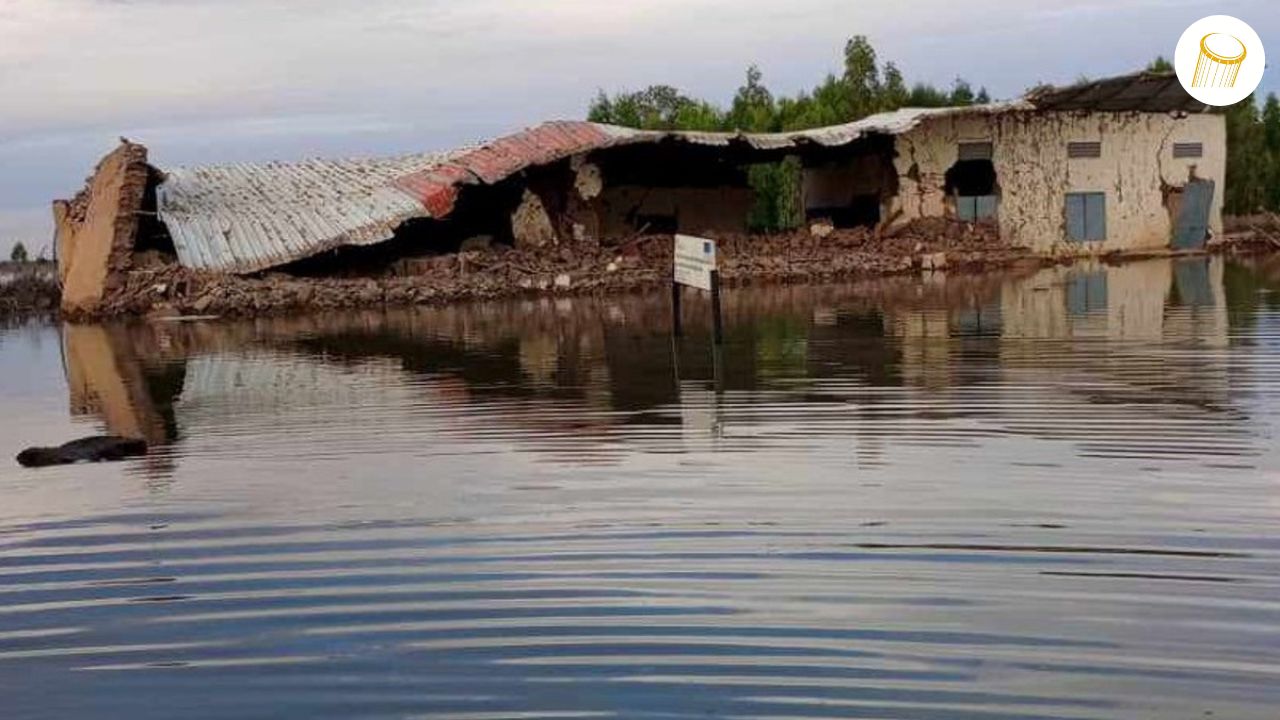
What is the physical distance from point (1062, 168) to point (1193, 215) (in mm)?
4023

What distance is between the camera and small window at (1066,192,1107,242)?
3594 cm

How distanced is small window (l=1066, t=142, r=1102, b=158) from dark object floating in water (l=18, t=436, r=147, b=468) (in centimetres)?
2940

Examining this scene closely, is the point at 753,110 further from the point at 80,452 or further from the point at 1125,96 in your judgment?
the point at 80,452

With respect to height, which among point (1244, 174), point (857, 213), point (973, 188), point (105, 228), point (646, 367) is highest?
point (1244, 174)

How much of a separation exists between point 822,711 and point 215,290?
1005 inches

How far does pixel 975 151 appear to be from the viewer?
35.2 m

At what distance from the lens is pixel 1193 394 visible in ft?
35.3

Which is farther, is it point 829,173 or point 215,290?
point 829,173

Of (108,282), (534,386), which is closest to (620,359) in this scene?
(534,386)

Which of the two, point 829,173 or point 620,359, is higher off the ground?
point 829,173

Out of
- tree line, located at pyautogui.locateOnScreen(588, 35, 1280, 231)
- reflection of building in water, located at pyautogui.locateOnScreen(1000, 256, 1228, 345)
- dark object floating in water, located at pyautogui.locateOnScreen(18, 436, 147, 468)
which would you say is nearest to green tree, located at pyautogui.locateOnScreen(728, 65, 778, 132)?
tree line, located at pyautogui.locateOnScreen(588, 35, 1280, 231)

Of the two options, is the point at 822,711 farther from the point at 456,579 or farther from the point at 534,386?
the point at 534,386

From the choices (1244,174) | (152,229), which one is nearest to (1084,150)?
(1244,174)

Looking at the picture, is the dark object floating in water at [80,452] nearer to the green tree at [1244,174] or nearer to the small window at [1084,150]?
the small window at [1084,150]
